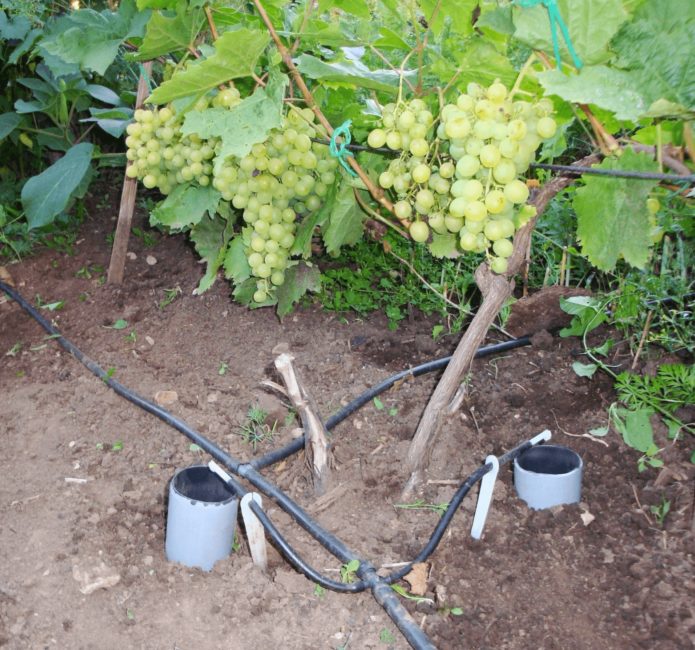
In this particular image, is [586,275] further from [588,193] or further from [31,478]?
[31,478]

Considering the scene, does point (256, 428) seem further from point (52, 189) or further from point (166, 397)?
point (52, 189)

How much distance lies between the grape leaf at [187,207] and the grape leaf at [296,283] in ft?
1.24

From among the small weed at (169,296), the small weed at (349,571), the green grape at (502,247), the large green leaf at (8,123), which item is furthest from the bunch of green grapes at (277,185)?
the large green leaf at (8,123)

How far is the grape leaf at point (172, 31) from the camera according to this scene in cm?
188

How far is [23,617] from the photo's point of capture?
6.03ft

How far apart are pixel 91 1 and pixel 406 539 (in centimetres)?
365

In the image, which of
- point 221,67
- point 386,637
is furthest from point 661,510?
point 221,67

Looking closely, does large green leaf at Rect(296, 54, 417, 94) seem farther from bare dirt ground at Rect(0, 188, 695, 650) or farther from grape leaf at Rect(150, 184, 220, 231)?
bare dirt ground at Rect(0, 188, 695, 650)

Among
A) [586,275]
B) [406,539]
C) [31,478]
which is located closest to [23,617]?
[31,478]

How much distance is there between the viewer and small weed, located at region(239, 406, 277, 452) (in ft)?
8.09

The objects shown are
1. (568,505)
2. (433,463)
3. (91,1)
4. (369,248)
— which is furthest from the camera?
(91,1)

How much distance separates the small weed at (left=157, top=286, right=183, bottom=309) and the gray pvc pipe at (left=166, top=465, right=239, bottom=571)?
4.33ft

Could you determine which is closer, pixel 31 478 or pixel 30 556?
pixel 30 556

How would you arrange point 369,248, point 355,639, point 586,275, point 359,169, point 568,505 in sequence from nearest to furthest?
point 355,639
point 359,169
point 568,505
point 586,275
point 369,248
